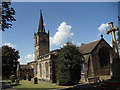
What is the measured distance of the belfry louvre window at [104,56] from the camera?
80.7ft

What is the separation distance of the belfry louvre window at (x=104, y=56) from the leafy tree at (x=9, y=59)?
2871cm

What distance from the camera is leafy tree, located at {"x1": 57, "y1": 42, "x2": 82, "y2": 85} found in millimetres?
17359

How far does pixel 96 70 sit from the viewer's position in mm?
22859

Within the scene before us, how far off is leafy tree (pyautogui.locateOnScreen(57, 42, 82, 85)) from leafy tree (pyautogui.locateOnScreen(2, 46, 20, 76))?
23.5m

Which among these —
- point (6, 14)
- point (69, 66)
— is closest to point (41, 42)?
point (69, 66)

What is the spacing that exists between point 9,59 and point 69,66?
27792mm

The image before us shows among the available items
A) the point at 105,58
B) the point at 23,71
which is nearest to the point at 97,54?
the point at 105,58

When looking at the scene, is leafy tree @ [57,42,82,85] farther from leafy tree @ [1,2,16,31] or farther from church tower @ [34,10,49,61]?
church tower @ [34,10,49,61]

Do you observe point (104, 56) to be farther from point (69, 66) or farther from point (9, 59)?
point (9, 59)

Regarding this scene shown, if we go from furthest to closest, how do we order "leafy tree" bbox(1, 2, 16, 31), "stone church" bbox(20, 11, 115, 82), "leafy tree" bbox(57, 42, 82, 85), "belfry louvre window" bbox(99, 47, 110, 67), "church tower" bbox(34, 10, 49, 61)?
"church tower" bbox(34, 10, 49, 61) → "belfry louvre window" bbox(99, 47, 110, 67) → "stone church" bbox(20, 11, 115, 82) → "leafy tree" bbox(57, 42, 82, 85) → "leafy tree" bbox(1, 2, 16, 31)

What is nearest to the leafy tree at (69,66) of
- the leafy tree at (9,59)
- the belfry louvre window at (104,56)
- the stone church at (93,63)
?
the stone church at (93,63)

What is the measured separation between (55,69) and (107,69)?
12092 mm

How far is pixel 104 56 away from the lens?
2527 cm

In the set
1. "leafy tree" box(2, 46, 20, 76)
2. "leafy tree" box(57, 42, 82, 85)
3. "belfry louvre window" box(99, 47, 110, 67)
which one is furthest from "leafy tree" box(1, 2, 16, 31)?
"leafy tree" box(2, 46, 20, 76)
